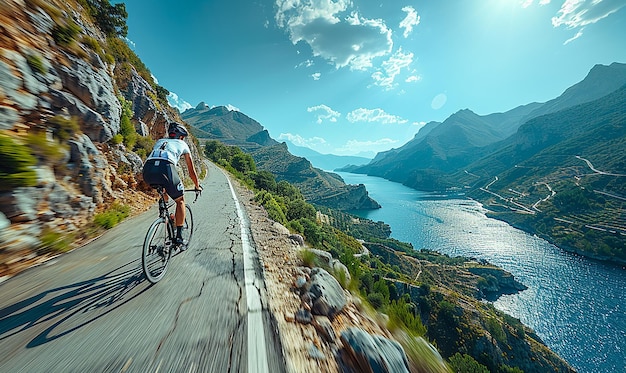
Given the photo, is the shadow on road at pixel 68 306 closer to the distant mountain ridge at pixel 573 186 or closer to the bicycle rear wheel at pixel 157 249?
the bicycle rear wheel at pixel 157 249

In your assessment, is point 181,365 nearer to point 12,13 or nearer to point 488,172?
point 12,13

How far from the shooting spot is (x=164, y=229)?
3998 millimetres

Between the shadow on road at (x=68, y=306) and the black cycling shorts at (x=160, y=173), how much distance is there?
5.01 ft

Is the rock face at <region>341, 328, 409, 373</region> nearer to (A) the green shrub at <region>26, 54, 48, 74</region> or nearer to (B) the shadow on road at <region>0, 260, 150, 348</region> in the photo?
(B) the shadow on road at <region>0, 260, 150, 348</region>

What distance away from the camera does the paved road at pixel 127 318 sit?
6.86 ft

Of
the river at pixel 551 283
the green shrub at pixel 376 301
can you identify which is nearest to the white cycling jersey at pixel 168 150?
the green shrub at pixel 376 301

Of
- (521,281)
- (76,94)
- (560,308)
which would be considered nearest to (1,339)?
(76,94)

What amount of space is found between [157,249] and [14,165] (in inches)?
104

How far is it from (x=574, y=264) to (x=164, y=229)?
10752cm

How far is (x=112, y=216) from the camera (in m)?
5.90

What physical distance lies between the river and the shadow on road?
63634 millimetres

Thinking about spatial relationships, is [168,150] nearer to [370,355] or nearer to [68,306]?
[68,306]

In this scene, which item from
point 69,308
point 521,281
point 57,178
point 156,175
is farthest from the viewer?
point 521,281

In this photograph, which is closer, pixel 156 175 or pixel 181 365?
pixel 181 365
